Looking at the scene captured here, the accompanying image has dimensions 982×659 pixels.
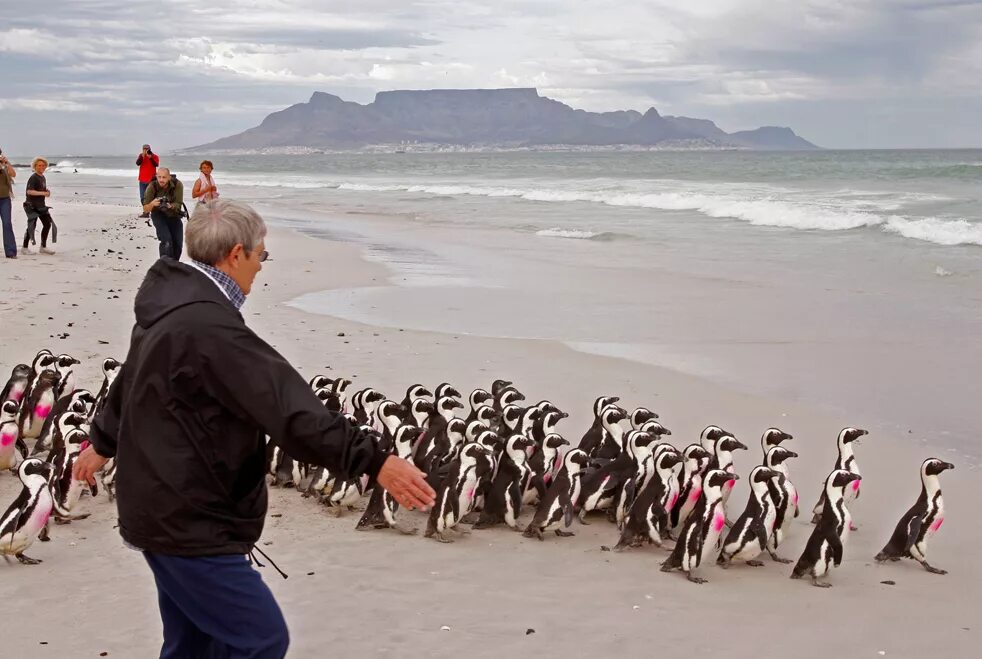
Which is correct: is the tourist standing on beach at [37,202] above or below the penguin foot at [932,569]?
above

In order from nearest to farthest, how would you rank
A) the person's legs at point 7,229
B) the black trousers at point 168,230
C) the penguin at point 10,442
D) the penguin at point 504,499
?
the penguin at point 504,499, the penguin at point 10,442, the black trousers at point 168,230, the person's legs at point 7,229

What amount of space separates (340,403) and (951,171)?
59.6 m

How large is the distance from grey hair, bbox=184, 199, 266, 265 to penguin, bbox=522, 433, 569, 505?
392cm

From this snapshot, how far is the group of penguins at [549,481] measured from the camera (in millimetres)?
5914

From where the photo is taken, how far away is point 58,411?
766 centimetres

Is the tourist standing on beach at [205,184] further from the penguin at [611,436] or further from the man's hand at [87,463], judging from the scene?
the man's hand at [87,463]

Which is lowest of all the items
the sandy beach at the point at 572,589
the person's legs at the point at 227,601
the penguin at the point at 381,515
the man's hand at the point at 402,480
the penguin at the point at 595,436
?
the sandy beach at the point at 572,589

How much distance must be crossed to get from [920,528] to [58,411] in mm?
A: 5603

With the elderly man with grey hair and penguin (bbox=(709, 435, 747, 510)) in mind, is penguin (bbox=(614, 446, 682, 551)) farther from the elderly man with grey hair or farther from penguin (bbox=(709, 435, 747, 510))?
the elderly man with grey hair

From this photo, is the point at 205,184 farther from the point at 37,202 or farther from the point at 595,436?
the point at 595,436

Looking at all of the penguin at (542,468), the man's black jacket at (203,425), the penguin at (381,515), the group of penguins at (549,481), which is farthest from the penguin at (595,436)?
the man's black jacket at (203,425)

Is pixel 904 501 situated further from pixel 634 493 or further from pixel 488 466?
pixel 488 466

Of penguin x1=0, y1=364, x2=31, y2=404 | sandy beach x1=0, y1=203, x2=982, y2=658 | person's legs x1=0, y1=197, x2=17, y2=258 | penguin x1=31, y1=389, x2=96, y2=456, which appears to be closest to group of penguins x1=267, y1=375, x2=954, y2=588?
sandy beach x1=0, y1=203, x2=982, y2=658

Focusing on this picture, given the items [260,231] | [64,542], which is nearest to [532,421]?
[64,542]
